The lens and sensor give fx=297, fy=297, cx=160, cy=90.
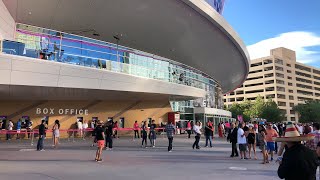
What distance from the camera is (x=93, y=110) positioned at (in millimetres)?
30547

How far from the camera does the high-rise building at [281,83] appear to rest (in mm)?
112062

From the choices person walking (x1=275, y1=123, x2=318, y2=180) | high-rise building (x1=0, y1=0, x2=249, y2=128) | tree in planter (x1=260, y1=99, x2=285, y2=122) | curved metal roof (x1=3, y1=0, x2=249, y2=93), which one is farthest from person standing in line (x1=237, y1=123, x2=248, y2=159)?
tree in planter (x1=260, y1=99, x2=285, y2=122)

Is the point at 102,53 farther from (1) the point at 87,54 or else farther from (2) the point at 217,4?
(2) the point at 217,4

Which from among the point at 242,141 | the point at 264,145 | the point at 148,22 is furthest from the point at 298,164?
the point at 148,22

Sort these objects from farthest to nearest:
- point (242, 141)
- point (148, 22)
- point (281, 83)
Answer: point (281, 83), point (148, 22), point (242, 141)

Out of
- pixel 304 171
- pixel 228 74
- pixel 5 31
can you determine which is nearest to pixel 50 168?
pixel 304 171

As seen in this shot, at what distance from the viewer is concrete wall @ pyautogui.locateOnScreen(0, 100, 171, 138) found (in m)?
26.6

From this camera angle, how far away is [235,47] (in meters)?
36.2

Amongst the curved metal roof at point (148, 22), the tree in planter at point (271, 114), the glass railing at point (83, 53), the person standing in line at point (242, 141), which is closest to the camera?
the person standing in line at point (242, 141)

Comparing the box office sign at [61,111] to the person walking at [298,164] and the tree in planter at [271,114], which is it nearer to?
the person walking at [298,164]

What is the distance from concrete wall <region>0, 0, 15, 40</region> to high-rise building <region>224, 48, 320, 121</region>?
100660mm

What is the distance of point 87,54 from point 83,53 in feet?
1.19

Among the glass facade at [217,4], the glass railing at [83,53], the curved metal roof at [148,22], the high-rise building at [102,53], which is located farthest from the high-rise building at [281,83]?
the glass railing at [83,53]

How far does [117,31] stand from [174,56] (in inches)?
354
